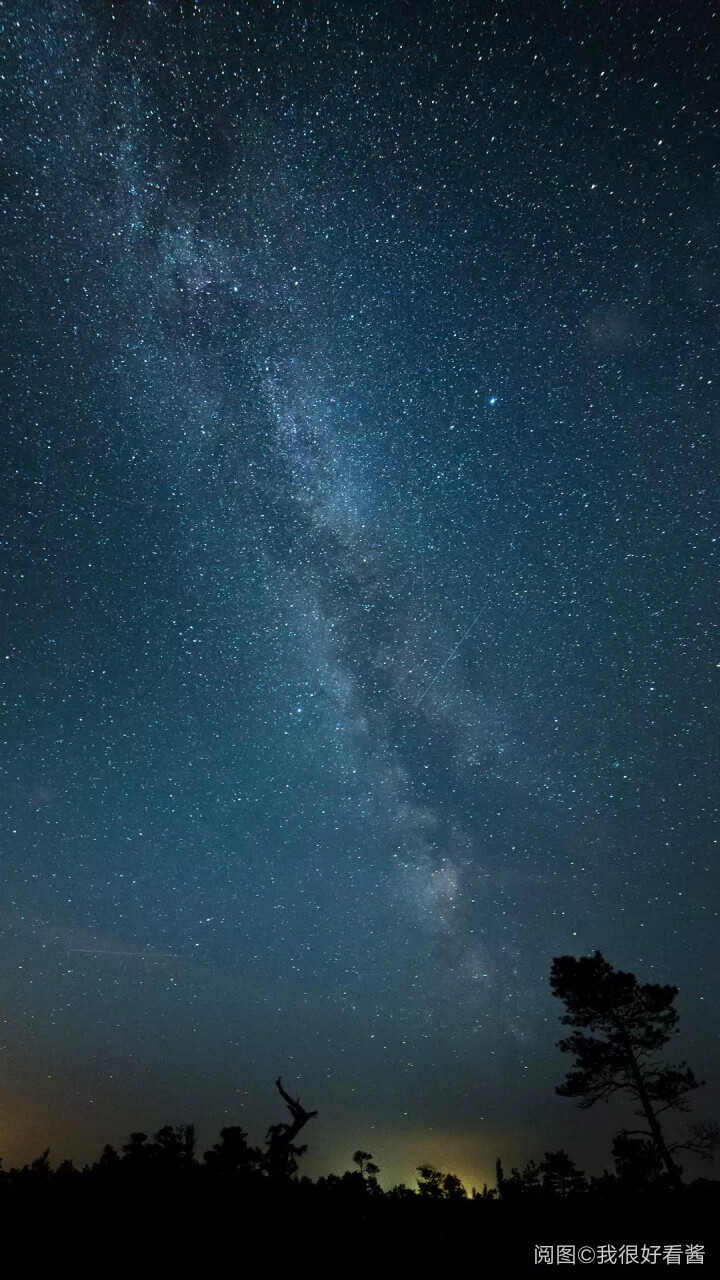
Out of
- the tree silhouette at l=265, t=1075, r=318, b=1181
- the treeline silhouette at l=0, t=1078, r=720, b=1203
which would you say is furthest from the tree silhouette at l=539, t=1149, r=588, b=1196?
the tree silhouette at l=265, t=1075, r=318, b=1181

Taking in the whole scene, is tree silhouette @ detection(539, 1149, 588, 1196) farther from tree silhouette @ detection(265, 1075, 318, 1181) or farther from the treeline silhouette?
tree silhouette @ detection(265, 1075, 318, 1181)

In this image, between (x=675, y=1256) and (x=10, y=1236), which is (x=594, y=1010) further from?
(x=10, y=1236)

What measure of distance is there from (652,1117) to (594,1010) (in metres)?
3.07

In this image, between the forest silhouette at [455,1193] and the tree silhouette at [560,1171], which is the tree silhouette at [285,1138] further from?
the tree silhouette at [560,1171]

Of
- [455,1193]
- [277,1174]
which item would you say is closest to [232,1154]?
[455,1193]

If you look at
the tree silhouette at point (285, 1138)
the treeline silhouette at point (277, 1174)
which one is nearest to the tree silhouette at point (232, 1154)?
the treeline silhouette at point (277, 1174)

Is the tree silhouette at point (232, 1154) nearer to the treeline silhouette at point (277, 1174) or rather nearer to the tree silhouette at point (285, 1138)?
the treeline silhouette at point (277, 1174)

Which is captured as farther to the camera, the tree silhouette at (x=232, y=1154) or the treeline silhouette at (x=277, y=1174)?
the tree silhouette at (x=232, y=1154)

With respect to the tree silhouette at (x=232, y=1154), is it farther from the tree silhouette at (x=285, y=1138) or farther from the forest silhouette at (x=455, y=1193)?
the tree silhouette at (x=285, y=1138)

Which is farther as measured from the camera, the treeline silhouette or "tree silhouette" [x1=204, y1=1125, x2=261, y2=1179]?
"tree silhouette" [x1=204, y1=1125, x2=261, y2=1179]

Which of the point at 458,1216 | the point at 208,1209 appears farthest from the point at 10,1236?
the point at 458,1216

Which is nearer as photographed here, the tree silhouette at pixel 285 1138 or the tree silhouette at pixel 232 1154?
the tree silhouette at pixel 285 1138

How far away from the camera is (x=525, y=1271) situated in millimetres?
10023

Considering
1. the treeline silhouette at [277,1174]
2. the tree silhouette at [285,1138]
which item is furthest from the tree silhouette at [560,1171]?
the tree silhouette at [285,1138]
